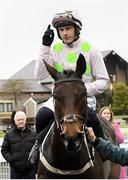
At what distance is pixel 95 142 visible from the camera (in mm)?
4469

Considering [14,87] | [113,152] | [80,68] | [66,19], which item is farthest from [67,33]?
[14,87]

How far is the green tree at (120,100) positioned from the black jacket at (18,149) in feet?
161

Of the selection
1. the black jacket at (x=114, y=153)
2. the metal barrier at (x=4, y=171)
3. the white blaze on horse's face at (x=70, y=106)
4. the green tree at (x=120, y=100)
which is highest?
the white blaze on horse's face at (x=70, y=106)

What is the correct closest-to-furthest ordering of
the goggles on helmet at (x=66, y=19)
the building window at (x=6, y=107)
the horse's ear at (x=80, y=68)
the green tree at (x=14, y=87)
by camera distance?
1. the horse's ear at (x=80, y=68)
2. the goggles on helmet at (x=66, y=19)
3. the building window at (x=6, y=107)
4. the green tree at (x=14, y=87)

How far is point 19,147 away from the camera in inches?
317

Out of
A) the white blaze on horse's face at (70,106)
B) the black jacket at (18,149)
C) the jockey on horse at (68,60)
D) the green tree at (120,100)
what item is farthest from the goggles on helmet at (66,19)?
the green tree at (120,100)

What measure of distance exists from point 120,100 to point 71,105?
2114 inches

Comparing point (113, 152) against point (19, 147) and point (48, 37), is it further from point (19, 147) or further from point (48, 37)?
point (19, 147)

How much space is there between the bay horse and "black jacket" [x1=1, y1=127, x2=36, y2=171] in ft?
8.65

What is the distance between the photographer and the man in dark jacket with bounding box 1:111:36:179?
8055 mm

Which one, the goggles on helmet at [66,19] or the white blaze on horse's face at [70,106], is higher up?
the goggles on helmet at [66,19]

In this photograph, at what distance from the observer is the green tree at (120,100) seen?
5694 cm

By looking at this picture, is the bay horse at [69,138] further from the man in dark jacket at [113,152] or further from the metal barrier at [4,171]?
the metal barrier at [4,171]

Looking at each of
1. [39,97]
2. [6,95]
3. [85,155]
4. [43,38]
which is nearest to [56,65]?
[43,38]
